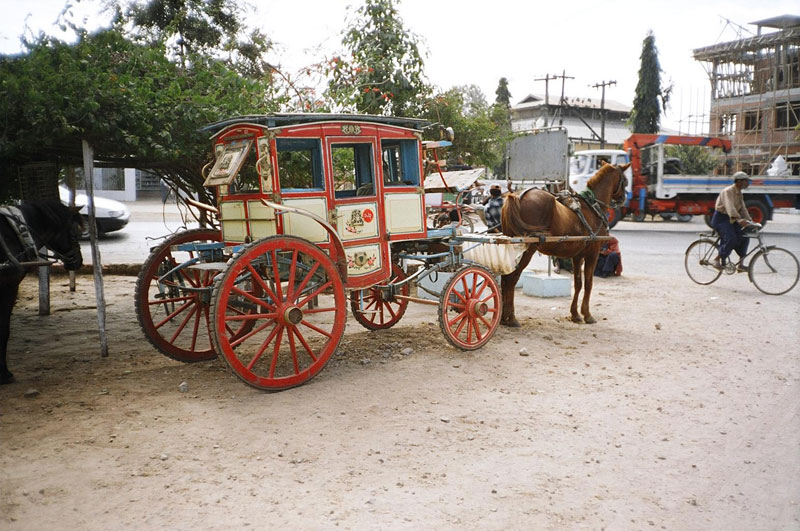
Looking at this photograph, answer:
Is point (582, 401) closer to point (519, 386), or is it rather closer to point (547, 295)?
point (519, 386)

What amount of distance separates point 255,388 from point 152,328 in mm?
1369

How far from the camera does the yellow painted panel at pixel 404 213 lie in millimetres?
5629

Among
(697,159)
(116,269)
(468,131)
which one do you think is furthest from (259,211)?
(697,159)

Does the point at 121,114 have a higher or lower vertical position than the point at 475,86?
lower

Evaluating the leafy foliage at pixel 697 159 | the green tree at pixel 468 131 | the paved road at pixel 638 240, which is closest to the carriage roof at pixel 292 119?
the paved road at pixel 638 240

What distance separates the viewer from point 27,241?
5277 millimetres

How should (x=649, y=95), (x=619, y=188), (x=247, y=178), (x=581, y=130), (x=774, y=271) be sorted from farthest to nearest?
1. (x=581, y=130)
2. (x=649, y=95)
3. (x=774, y=271)
4. (x=619, y=188)
5. (x=247, y=178)

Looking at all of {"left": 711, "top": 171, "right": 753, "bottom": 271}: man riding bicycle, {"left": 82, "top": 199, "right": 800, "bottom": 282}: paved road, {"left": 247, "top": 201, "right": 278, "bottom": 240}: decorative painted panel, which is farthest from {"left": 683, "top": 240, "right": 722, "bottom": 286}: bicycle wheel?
{"left": 247, "top": 201, "right": 278, "bottom": 240}: decorative painted panel

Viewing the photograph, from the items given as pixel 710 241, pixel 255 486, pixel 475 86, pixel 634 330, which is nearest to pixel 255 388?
pixel 255 486

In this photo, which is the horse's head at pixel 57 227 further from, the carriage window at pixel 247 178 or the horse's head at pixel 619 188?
the horse's head at pixel 619 188

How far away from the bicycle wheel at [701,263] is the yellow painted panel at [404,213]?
5.86m

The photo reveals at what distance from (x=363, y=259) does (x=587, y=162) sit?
17.6 metres

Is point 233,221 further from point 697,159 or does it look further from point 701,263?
point 697,159

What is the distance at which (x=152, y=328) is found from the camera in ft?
17.9
